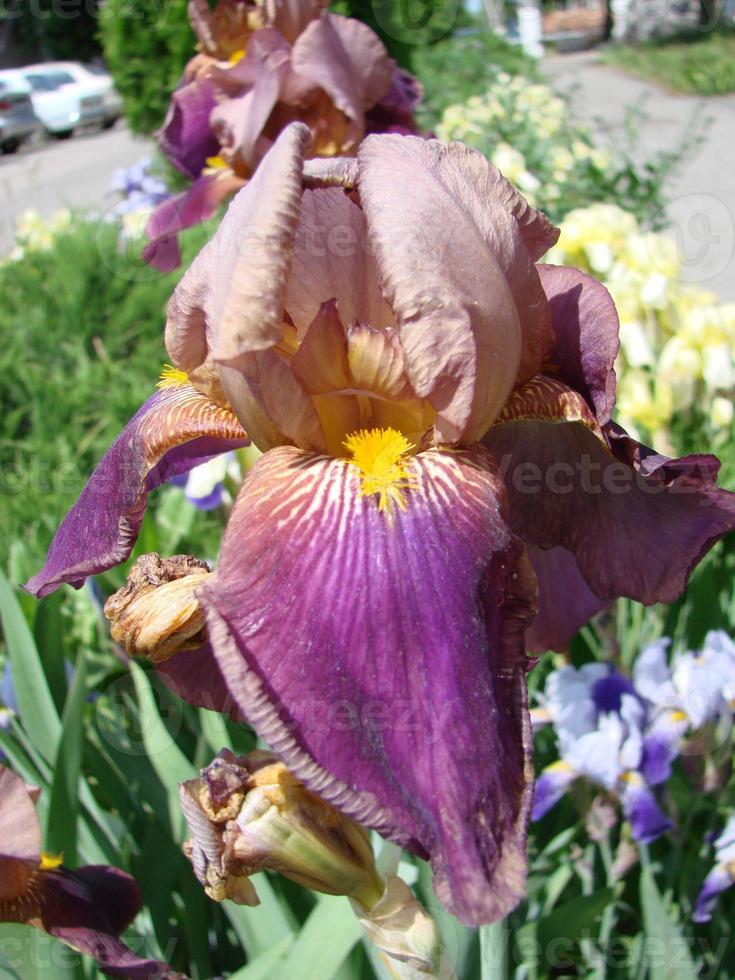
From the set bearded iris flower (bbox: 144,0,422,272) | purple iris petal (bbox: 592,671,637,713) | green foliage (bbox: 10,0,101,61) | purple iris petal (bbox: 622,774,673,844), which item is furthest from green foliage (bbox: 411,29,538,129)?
green foliage (bbox: 10,0,101,61)

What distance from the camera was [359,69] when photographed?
6.70 ft

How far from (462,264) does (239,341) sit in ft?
0.70

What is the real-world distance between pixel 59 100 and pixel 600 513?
17.1 m

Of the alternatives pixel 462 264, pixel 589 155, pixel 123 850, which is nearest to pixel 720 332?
pixel 462 264

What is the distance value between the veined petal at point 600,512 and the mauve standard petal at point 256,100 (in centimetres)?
129

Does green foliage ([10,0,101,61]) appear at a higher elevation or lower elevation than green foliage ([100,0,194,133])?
lower

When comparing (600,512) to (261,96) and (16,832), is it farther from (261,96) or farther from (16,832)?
(261,96)

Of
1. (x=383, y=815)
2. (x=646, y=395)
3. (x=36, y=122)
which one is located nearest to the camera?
(x=383, y=815)

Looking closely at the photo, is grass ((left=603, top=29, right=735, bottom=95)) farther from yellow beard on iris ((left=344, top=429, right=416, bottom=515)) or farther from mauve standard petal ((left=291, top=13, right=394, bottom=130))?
yellow beard on iris ((left=344, top=429, right=416, bottom=515))

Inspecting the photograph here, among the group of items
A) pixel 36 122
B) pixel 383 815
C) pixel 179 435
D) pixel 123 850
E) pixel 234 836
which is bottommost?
pixel 36 122

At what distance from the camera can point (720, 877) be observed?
4.80ft

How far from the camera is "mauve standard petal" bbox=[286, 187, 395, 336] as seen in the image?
0.89 meters

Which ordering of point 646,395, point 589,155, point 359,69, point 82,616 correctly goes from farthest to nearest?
point 589,155, point 82,616, point 646,395, point 359,69

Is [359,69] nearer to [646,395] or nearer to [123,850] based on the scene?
[646,395]
